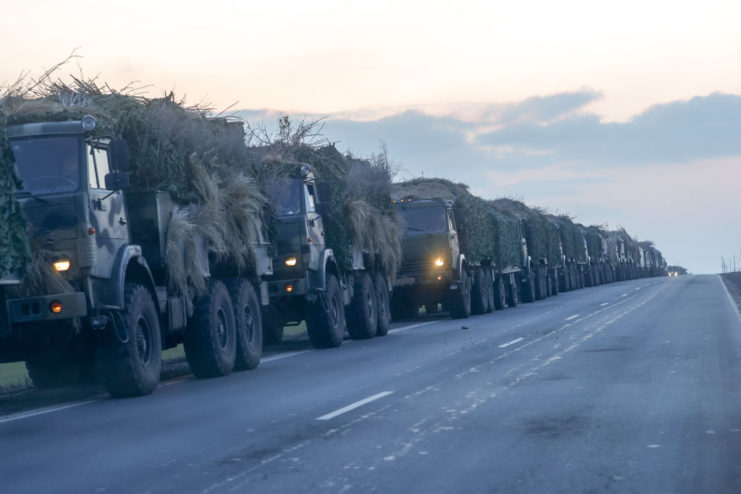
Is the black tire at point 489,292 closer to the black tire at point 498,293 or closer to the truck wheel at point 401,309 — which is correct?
the black tire at point 498,293

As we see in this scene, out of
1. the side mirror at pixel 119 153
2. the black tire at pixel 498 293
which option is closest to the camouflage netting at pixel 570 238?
the black tire at pixel 498 293

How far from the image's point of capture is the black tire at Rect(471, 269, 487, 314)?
3094cm

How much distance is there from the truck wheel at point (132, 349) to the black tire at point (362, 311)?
9033mm

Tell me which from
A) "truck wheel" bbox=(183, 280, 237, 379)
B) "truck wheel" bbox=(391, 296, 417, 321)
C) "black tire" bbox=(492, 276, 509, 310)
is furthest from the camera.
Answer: "black tire" bbox=(492, 276, 509, 310)

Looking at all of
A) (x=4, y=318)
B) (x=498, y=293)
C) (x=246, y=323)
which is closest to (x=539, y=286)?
(x=498, y=293)

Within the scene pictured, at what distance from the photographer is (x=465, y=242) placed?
29.9m

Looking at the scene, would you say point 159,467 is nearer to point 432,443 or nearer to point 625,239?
point 432,443

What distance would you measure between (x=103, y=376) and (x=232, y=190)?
4033 millimetres

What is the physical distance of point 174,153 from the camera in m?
13.8

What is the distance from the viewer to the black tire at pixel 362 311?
21375 millimetres

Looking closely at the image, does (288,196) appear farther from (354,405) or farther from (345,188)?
(354,405)

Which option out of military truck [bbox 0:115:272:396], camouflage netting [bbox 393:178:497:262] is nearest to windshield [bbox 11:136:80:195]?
military truck [bbox 0:115:272:396]

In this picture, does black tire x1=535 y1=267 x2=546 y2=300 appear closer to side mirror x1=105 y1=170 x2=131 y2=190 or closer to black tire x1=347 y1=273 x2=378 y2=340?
black tire x1=347 y1=273 x2=378 y2=340

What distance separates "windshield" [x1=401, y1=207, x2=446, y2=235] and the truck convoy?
466cm
